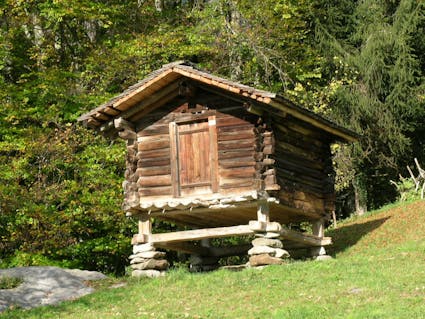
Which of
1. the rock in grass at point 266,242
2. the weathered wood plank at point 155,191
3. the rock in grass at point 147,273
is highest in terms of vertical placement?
the weathered wood plank at point 155,191

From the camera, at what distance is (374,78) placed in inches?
1441

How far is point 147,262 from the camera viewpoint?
23656 millimetres

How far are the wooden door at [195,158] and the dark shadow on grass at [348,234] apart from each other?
523 cm

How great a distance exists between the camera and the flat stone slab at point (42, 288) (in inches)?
803

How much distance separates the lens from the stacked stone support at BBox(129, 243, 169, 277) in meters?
23.6

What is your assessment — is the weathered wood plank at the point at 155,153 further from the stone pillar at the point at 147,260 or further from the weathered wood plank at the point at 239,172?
the stone pillar at the point at 147,260

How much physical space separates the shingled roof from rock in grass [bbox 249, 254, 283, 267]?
13.1 ft

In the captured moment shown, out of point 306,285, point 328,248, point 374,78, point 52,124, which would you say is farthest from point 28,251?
point 374,78

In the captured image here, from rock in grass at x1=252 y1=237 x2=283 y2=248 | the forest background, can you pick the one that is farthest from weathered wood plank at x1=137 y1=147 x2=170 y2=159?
the forest background

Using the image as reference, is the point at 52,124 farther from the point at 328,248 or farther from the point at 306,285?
the point at 306,285

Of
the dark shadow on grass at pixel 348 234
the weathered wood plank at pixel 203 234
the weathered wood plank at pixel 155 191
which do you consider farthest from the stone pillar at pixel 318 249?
the weathered wood plank at pixel 155 191

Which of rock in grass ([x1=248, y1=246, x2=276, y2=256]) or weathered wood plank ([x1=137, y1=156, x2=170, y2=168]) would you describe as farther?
weathered wood plank ([x1=137, y1=156, x2=170, y2=168])

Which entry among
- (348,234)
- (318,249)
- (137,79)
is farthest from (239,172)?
(137,79)

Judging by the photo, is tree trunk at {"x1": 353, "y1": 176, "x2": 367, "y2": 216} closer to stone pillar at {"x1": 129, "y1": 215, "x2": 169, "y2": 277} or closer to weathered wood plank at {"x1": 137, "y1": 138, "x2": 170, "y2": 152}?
stone pillar at {"x1": 129, "y1": 215, "x2": 169, "y2": 277}
